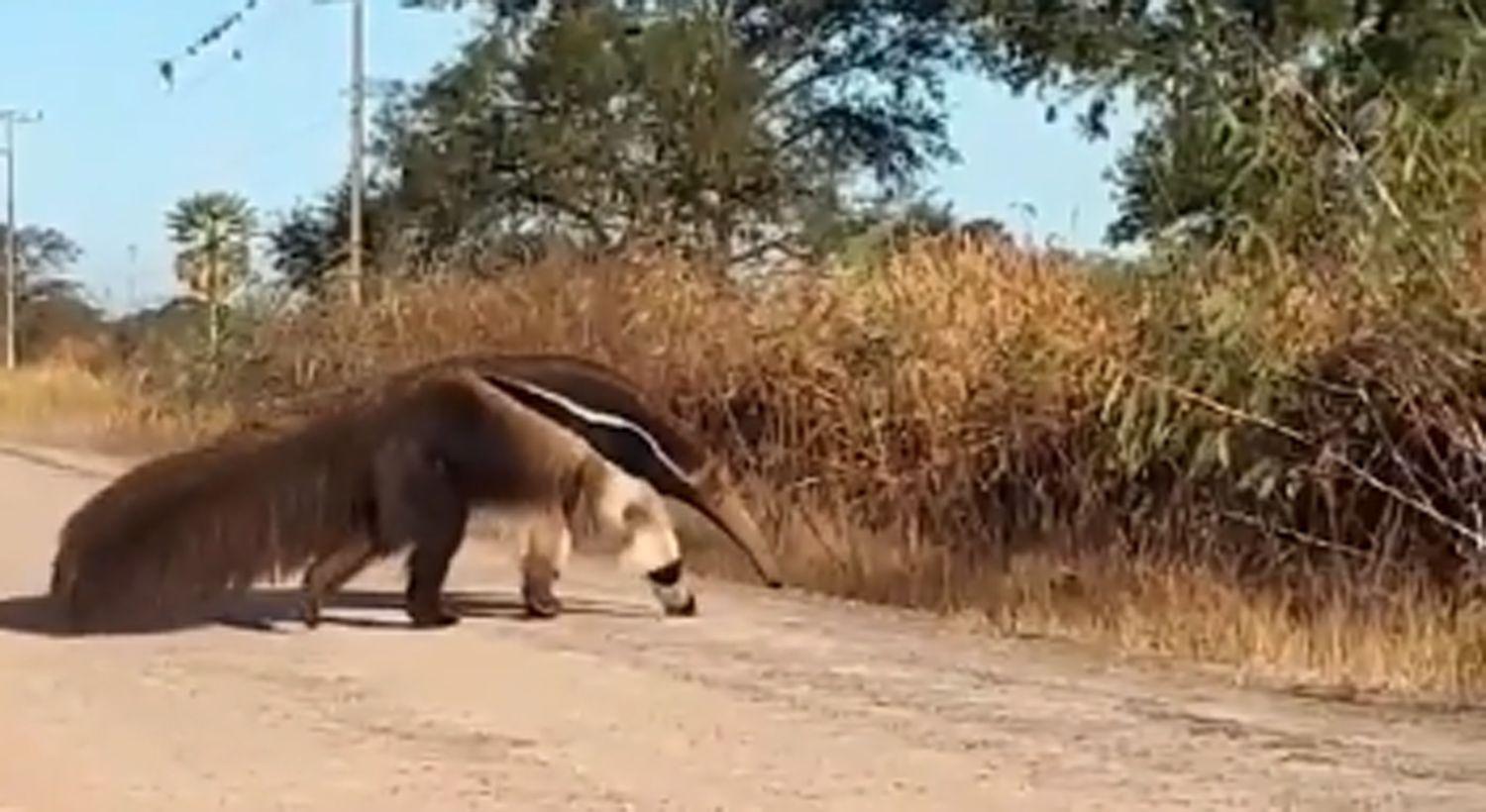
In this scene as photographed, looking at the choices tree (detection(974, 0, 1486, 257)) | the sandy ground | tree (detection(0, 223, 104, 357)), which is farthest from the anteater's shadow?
tree (detection(0, 223, 104, 357))

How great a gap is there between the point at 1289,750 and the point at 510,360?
458 cm

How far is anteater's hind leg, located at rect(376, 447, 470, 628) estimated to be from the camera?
12039mm

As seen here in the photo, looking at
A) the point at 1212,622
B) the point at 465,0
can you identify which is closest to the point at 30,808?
the point at 1212,622

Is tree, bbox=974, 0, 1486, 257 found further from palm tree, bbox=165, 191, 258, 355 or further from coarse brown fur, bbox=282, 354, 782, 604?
palm tree, bbox=165, 191, 258, 355

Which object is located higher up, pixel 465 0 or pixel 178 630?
pixel 465 0

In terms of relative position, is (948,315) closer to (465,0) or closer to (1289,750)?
(1289,750)

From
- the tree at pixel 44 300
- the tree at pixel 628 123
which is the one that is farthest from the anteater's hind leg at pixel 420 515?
the tree at pixel 44 300

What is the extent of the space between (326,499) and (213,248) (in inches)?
1073

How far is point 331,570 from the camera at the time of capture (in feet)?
40.4

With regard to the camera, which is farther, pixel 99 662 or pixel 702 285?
pixel 702 285

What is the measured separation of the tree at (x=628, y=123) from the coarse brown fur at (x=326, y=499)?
25744 millimetres

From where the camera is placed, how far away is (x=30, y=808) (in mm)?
7992

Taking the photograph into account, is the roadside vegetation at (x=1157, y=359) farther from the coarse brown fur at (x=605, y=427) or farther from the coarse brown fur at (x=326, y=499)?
the coarse brown fur at (x=326, y=499)

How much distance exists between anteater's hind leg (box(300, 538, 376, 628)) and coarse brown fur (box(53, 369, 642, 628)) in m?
0.02
